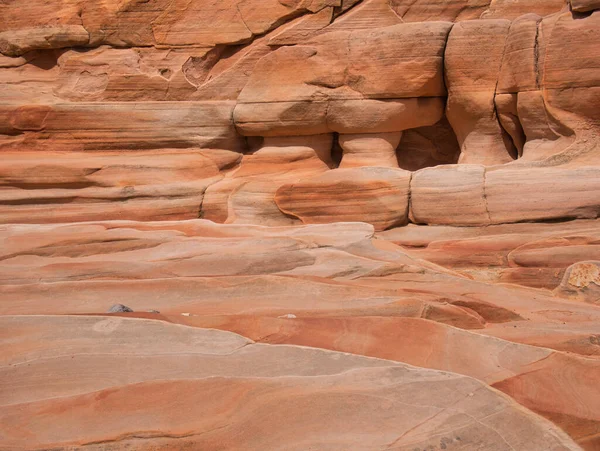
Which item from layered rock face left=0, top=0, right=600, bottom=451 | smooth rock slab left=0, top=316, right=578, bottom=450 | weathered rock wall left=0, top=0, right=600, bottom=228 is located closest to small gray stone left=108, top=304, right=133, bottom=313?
layered rock face left=0, top=0, right=600, bottom=451

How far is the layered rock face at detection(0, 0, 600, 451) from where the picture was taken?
311 cm

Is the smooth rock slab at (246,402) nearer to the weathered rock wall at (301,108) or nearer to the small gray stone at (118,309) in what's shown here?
the small gray stone at (118,309)

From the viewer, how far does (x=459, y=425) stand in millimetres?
2924

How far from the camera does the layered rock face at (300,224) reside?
10.2 ft

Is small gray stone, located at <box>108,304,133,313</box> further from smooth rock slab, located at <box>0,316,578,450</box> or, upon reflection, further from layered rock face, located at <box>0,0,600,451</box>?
smooth rock slab, located at <box>0,316,578,450</box>

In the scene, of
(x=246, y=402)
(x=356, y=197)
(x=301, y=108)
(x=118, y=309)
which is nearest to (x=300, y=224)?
(x=356, y=197)

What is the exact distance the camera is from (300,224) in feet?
24.6

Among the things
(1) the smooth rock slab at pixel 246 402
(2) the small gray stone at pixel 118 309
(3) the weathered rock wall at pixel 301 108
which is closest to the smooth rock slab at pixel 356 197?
(3) the weathered rock wall at pixel 301 108

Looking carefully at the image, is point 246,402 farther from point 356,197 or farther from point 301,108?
point 301,108

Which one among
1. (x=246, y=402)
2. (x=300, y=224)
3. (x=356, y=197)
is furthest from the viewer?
(x=300, y=224)

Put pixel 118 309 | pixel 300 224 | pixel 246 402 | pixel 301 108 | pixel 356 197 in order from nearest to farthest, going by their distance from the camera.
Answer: pixel 246 402, pixel 118 309, pixel 356 197, pixel 300 224, pixel 301 108

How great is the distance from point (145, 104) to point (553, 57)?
13.8 ft

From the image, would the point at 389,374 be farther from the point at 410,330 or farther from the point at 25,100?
the point at 25,100

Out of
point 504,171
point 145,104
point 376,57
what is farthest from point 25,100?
point 504,171
